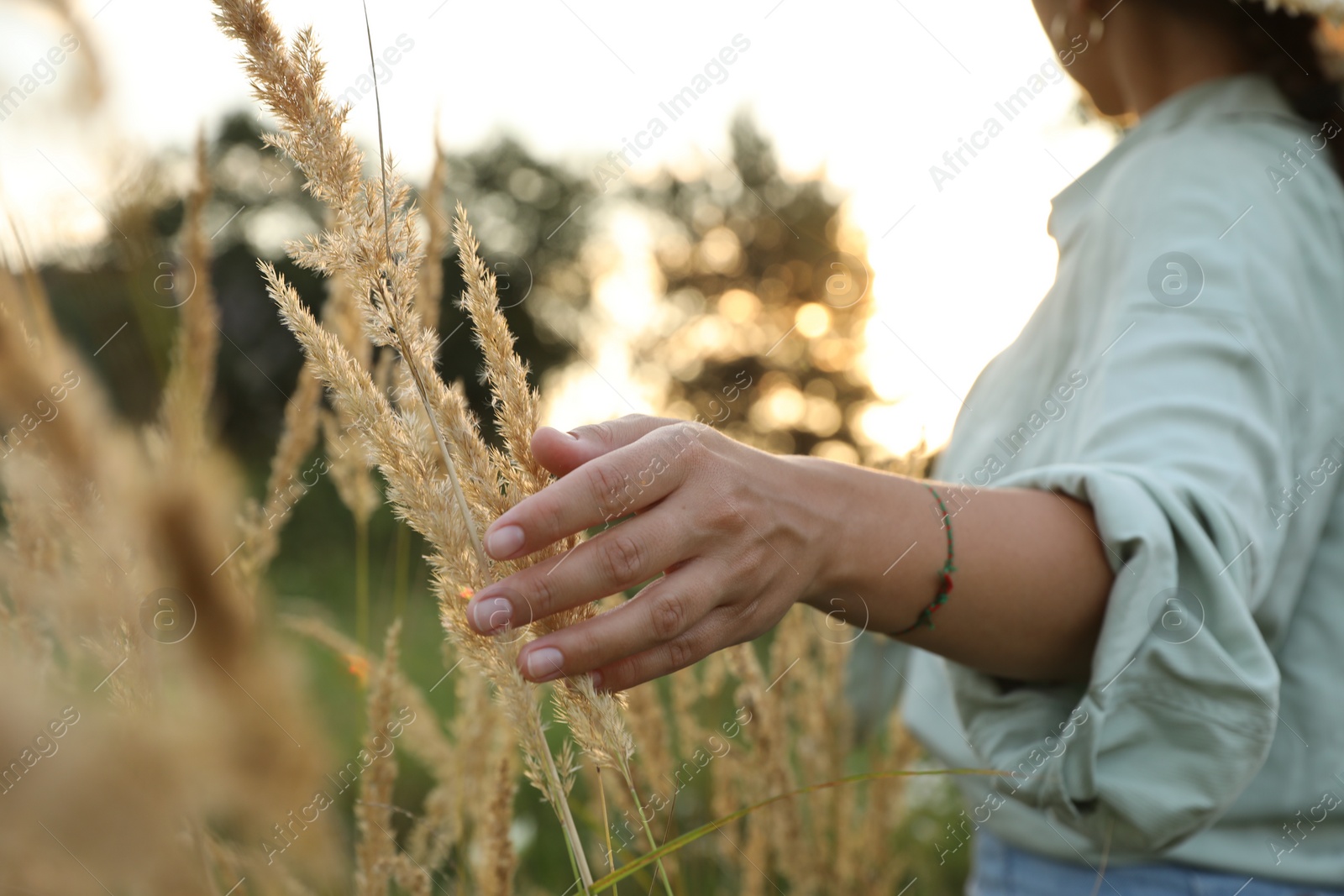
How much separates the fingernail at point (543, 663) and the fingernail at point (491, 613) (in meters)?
0.03

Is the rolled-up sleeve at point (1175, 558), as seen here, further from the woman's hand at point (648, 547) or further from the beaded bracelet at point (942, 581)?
the woman's hand at point (648, 547)

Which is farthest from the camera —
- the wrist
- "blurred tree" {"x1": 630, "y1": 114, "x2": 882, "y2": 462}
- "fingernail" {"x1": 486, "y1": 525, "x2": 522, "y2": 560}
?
"blurred tree" {"x1": 630, "y1": 114, "x2": 882, "y2": 462}

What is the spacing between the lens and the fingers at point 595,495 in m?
0.55

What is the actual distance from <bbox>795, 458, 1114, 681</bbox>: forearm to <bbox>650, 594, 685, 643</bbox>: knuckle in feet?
0.46

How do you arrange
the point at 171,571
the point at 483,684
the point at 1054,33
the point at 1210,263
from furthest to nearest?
the point at 1054,33, the point at 483,684, the point at 1210,263, the point at 171,571

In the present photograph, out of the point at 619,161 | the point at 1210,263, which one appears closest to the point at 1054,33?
the point at 1210,263

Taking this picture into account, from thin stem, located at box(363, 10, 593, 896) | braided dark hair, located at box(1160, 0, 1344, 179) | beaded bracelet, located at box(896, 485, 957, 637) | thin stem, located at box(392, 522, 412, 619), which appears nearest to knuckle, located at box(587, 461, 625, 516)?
thin stem, located at box(363, 10, 593, 896)

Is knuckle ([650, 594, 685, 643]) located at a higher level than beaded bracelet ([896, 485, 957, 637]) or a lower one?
higher

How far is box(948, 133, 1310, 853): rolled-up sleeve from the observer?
→ 818 mm

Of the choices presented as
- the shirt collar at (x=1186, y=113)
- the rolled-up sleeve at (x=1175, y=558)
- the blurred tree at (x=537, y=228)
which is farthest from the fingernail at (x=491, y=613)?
the blurred tree at (x=537, y=228)

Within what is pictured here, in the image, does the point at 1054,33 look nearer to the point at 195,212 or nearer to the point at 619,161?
the point at 619,161

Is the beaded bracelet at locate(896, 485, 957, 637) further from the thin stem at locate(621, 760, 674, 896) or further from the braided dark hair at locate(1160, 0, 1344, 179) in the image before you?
the braided dark hair at locate(1160, 0, 1344, 179)

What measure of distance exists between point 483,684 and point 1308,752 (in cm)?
94

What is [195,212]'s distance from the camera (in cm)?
102
